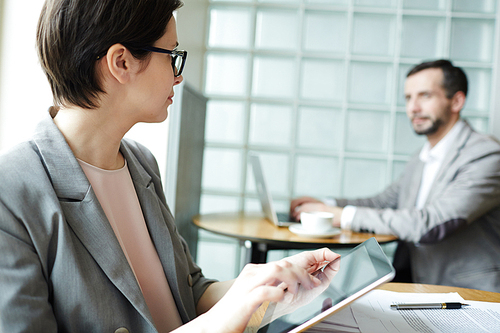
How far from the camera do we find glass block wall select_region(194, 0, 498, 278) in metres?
2.65

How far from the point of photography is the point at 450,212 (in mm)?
1812

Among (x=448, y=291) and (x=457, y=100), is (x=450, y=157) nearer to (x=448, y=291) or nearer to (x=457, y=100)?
(x=457, y=100)

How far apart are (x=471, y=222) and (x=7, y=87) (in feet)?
7.43

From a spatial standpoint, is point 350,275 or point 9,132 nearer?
point 350,275

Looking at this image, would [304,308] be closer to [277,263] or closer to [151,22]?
[277,263]

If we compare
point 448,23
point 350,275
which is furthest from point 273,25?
point 350,275

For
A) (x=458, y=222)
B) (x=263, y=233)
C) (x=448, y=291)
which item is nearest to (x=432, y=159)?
(x=458, y=222)

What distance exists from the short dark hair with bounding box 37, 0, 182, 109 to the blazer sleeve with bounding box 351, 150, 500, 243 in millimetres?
1432

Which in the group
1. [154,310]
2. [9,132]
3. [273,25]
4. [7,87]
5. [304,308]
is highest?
[273,25]

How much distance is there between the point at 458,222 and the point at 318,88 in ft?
4.36

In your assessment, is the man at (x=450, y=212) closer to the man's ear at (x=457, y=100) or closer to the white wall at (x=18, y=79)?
the man's ear at (x=457, y=100)

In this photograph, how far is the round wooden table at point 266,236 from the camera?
1.66 metres

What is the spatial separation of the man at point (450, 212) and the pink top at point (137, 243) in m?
1.21

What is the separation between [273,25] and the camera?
2.74 metres
